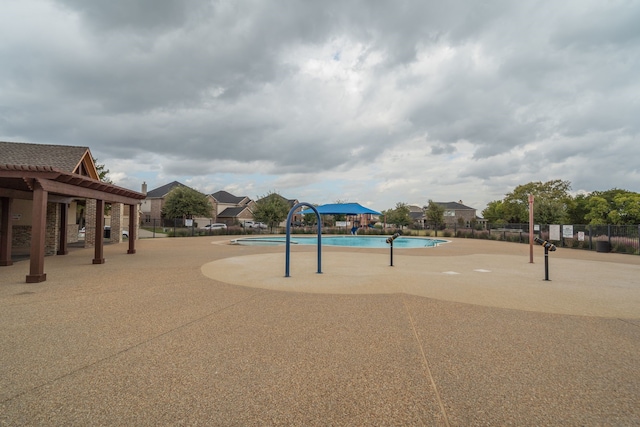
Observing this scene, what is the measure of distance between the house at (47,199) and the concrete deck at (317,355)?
2.28 meters

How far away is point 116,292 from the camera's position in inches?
296

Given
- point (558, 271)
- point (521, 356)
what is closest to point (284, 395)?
point (521, 356)

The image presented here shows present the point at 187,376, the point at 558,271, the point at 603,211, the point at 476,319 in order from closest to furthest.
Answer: the point at 187,376
the point at 476,319
the point at 558,271
the point at 603,211

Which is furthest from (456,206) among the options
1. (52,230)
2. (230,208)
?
(52,230)

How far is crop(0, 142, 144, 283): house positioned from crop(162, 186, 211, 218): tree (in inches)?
1056

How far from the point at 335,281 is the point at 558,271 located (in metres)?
8.01

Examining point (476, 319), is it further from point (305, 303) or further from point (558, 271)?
point (558, 271)

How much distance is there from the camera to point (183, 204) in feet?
165

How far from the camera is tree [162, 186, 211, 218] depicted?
50500 millimetres

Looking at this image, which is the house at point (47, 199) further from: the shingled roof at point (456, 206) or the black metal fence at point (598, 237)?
the shingled roof at point (456, 206)

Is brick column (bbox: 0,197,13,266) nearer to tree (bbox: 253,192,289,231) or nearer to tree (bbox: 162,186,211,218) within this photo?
tree (bbox: 253,192,289,231)

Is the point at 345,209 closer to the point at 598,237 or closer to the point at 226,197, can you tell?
the point at 598,237

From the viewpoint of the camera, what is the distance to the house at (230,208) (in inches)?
2670

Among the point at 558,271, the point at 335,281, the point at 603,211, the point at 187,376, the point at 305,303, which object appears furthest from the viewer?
the point at 603,211
